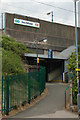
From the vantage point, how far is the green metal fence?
7.61m

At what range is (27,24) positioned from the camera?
30.0 meters

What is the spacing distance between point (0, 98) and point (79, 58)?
5.54 metres

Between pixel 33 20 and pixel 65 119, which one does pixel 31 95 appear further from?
pixel 33 20

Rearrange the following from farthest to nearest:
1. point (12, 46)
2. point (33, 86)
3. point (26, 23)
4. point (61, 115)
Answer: point (26, 23) → point (12, 46) → point (33, 86) → point (61, 115)

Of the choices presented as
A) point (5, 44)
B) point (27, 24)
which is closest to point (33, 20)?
point (27, 24)

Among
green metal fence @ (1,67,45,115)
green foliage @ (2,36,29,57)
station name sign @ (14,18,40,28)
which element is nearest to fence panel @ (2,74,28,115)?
green metal fence @ (1,67,45,115)

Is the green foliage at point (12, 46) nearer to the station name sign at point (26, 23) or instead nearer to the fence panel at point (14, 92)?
the fence panel at point (14, 92)

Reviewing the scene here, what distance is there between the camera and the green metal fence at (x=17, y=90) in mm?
7605

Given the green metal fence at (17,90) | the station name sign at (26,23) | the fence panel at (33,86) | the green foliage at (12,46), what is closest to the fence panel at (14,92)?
the green metal fence at (17,90)

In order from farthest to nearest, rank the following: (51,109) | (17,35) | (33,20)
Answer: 1. (33,20)
2. (17,35)
3. (51,109)

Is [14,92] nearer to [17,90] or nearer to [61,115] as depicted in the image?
[17,90]

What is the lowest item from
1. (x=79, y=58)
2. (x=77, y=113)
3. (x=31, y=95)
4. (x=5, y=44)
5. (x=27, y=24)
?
(x=77, y=113)

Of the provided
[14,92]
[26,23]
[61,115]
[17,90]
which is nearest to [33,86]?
[17,90]

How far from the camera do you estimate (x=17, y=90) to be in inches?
338
